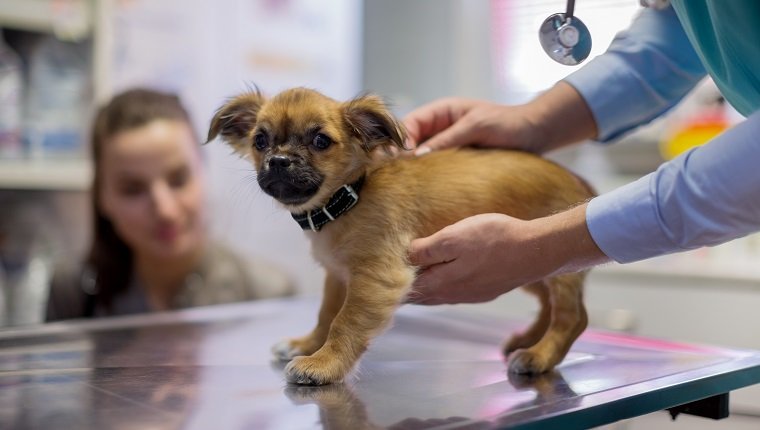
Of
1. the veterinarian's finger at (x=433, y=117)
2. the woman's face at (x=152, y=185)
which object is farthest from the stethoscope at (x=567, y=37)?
the woman's face at (x=152, y=185)

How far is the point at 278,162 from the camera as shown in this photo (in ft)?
3.36

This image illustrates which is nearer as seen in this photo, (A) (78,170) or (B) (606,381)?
(B) (606,381)

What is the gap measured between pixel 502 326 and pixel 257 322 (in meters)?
0.48

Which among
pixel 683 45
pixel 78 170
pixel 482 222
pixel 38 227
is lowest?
pixel 38 227

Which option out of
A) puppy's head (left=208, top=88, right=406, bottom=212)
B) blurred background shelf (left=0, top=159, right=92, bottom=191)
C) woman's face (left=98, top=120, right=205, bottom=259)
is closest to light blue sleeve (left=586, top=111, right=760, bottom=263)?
puppy's head (left=208, top=88, right=406, bottom=212)

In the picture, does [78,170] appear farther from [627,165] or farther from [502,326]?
[627,165]

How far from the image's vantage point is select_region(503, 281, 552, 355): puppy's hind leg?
1271 mm

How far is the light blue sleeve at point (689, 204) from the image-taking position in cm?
86

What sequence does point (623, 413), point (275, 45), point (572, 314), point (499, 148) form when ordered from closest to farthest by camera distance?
1. point (623, 413)
2. point (572, 314)
3. point (499, 148)
4. point (275, 45)

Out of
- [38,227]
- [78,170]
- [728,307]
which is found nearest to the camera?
[728,307]

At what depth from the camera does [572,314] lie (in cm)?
116

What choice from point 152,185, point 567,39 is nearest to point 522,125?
point 567,39

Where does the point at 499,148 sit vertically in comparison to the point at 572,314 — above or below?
above

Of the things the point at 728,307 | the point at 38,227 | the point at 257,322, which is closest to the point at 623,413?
the point at 257,322
